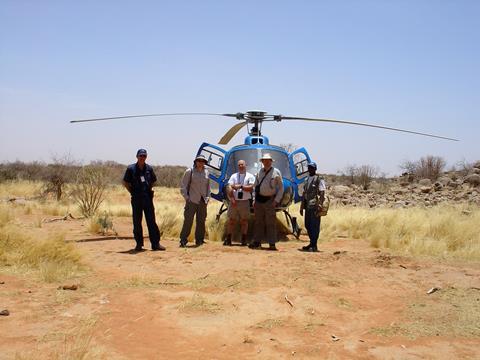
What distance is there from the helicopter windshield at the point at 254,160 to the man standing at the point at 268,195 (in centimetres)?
129

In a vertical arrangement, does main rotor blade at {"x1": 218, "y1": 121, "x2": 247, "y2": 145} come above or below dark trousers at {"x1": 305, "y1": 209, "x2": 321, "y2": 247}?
above

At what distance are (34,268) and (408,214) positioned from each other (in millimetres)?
10696

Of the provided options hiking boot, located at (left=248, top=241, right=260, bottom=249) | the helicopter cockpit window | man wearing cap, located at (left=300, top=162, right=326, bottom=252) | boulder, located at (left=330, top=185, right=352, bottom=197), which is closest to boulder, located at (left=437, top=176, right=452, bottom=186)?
boulder, located at (left=330, top=185, right=352, bottom=197)

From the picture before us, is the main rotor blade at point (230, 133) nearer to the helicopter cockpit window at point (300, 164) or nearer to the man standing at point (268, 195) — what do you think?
the helicopter cockpit window at point (300, 164)

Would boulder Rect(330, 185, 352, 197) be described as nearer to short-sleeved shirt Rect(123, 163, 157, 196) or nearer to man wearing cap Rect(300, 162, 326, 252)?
man wearing cap Rect(300, 162, 326, 252)

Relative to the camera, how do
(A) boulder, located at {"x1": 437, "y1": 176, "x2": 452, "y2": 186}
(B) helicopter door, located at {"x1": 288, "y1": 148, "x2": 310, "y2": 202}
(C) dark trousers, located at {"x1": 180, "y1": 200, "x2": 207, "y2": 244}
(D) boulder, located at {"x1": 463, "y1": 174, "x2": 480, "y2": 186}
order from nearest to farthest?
1. (C) dark trousers, located at {"x1": 180, "y1": 200, "x2": 207, "y2": 244}
2. (B) helicopter door, located at {"x1": 288, "y1": 148, "x2": 310, "y2": 202}
3. (D) boulder, located at {"x1": 463, "y1": 174, "x2": 480, "y2": 186}
4. (A) boulder, located at {"x1": 437, "y1": 176, "x2": 452, "y2": 186}

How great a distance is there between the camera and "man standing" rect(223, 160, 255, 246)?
30.9ft

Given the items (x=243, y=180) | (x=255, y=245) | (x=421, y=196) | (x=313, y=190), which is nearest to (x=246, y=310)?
(x=255, y=245)

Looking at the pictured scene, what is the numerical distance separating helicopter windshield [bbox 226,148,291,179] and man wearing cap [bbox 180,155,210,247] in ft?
4.59

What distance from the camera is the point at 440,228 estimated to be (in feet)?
35.6

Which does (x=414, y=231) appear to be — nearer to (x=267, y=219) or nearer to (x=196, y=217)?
(x=267, y=219)

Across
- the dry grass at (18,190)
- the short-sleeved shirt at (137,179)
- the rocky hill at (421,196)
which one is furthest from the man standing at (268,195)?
the dry grass at (18,190)

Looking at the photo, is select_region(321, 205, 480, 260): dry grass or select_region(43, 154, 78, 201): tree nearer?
select_region(321, 205, 480, 260): dry grass

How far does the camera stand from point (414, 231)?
11.0 metres
